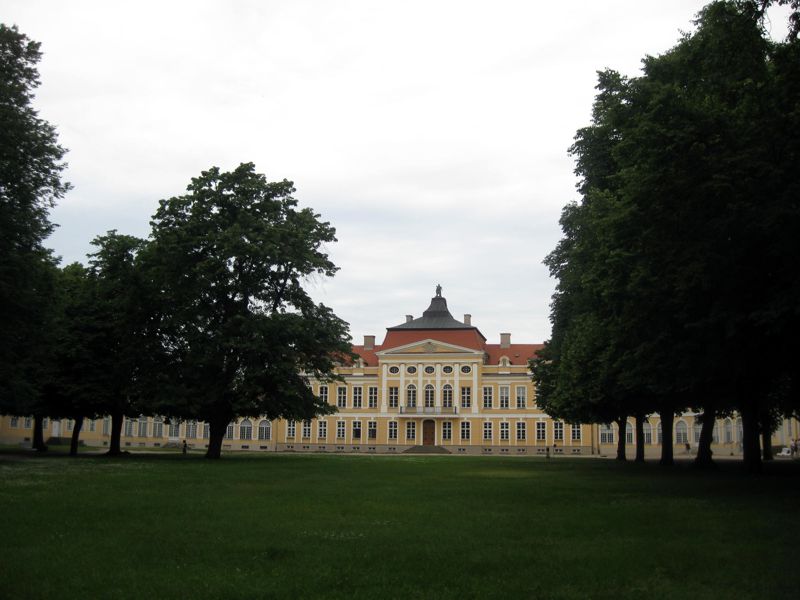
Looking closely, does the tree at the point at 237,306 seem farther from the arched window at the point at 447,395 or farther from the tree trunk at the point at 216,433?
the arched window at the point at 447,395

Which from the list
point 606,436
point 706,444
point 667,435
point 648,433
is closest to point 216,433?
point 667,435

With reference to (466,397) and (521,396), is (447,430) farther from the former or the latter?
(521,396)

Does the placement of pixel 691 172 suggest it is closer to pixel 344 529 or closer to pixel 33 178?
pixel 344 529

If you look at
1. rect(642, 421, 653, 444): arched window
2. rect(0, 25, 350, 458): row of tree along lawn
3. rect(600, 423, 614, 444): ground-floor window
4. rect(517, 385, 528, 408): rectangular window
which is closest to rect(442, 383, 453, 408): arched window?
rect(517, 385, 528, 408): rectangular window

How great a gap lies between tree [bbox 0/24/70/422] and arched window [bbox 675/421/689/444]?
260ft

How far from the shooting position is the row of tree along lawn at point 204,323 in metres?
43.1

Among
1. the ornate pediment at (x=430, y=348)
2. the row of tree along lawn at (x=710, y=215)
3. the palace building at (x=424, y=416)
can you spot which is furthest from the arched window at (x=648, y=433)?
the row of tree along lawn at (x=710, y=215)

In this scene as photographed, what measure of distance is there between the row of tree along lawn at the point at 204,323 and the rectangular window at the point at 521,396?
5752cm

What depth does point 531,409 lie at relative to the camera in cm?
10119

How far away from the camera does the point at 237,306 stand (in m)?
45.2

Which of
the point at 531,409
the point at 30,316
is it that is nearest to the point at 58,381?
the point at 30,316

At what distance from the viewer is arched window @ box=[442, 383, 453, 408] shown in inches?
4021

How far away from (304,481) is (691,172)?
46.3 ft

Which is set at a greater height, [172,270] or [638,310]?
[172,270]
